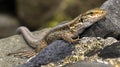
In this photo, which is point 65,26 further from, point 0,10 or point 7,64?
point 0,10

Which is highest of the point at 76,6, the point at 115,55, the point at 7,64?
the point at 76,6

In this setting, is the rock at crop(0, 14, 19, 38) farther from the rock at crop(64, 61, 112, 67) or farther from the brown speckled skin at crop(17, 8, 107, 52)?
the rock at crop(64, 61, 112, 67)

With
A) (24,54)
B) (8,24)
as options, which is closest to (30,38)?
(24,54)

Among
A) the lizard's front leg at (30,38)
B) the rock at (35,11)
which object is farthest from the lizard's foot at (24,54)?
the rock at (35,11)

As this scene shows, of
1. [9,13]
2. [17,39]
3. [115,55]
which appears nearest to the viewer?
[115,55]

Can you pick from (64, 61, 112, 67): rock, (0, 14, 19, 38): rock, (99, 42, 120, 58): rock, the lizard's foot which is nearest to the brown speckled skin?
the lizard's foot

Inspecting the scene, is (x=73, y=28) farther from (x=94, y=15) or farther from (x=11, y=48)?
(x=11, y=48)

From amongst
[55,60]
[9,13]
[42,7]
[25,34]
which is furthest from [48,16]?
[55,60]

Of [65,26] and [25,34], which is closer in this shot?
[65,26]
